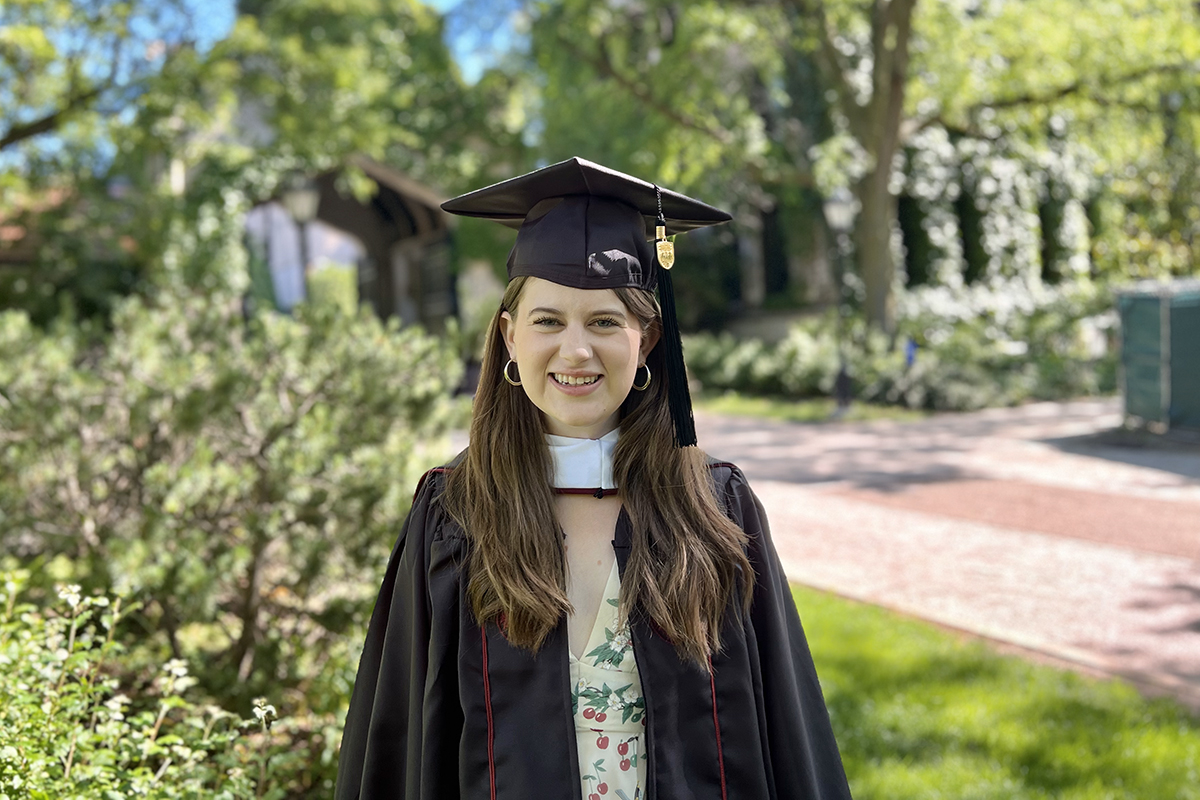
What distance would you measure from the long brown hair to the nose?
11 cm

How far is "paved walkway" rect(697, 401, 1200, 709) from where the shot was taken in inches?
207

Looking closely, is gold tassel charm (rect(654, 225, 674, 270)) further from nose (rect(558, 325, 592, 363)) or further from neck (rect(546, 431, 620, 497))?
neck (rect(546, 431, 620, 497))

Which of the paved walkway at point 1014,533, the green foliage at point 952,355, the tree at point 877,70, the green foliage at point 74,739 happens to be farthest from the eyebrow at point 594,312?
the tree at point 877,70

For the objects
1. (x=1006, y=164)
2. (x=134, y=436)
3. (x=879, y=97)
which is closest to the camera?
(x=134, y=436)

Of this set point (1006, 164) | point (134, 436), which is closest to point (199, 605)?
point (134, 436)

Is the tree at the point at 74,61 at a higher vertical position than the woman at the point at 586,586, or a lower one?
higher

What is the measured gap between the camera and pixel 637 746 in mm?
1774

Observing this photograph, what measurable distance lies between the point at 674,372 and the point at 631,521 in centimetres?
31

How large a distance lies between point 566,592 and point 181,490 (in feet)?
6.58

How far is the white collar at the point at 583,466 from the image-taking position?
6.21 feet

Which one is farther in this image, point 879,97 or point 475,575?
point 879,97

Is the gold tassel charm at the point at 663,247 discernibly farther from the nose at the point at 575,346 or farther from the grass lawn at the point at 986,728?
the grass lawn at the point at 986,728

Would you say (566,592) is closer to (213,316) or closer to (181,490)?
(181,490)

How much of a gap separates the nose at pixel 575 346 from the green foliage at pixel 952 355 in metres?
14.1
